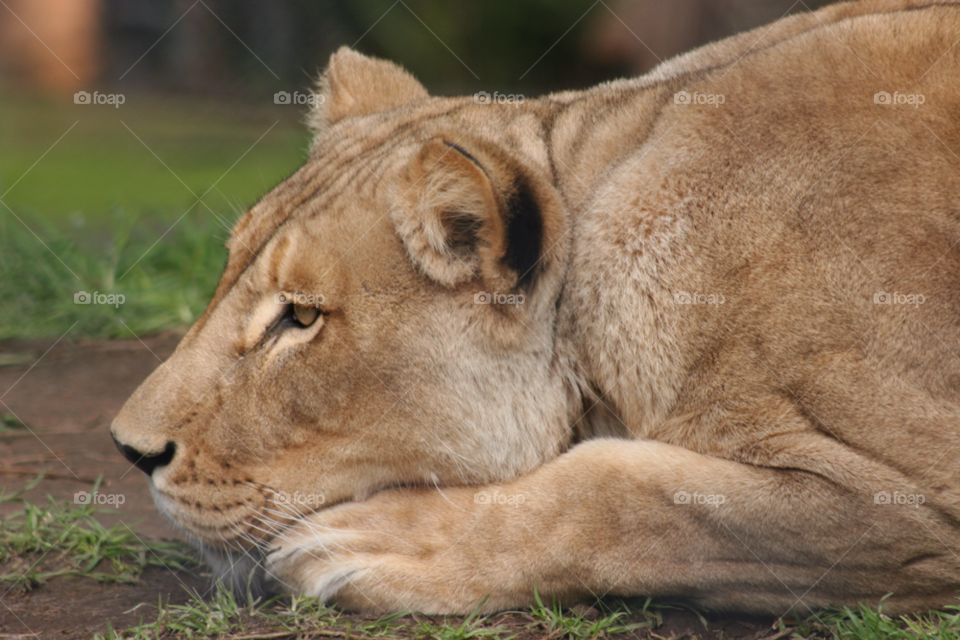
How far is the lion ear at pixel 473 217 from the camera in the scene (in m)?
2.68

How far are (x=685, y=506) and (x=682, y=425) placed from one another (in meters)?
0.26

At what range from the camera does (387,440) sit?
2.94 m

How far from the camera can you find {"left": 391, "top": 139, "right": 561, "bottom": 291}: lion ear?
268cm

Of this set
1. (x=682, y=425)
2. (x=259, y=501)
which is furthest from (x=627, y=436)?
(x=259, y=501)
